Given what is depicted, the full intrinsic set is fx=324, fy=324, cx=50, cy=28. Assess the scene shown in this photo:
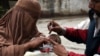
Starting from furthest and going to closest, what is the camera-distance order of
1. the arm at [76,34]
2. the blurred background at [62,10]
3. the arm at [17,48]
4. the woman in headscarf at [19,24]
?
the blurred background at [62,10]
the arm at [76,34]
the woman in headscarf at [19,24]
the arm at [17,48]

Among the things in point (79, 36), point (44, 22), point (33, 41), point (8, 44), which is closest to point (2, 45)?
point (8, 44)

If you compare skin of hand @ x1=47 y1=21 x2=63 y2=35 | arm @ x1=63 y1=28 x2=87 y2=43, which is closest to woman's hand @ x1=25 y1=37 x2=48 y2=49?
skin of hand @ x1=47 y1=21 x2=63 y2=35

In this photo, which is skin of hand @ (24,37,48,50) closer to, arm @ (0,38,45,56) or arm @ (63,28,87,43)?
arm @ (0,38,45,56)

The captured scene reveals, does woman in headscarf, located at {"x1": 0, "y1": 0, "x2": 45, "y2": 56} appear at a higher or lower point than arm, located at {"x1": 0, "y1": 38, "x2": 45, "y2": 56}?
higher

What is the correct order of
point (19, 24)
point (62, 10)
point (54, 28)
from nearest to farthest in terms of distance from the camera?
point (19, 24)
point (54, 28)
point (62, 10)

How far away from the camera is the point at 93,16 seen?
10.8 ft

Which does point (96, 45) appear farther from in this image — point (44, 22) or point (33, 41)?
point (44, 22)

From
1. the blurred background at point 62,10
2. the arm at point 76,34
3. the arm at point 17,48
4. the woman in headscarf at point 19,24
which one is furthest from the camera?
the blurred background at point 62,10

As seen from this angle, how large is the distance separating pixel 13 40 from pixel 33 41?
0.22 meters

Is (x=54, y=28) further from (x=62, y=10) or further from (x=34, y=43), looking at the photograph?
(x=62, y=10)

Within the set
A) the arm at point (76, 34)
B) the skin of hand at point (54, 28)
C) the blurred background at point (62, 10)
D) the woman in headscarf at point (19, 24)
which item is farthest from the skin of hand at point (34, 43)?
the blurred background at point (62, 10)

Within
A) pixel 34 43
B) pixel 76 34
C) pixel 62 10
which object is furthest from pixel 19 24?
pixel 62 10

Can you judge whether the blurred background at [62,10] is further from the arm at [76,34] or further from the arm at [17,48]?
the arm at [17,48]

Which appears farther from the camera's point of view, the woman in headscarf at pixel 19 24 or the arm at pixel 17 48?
the woman in headscarf at pixel 19 24
